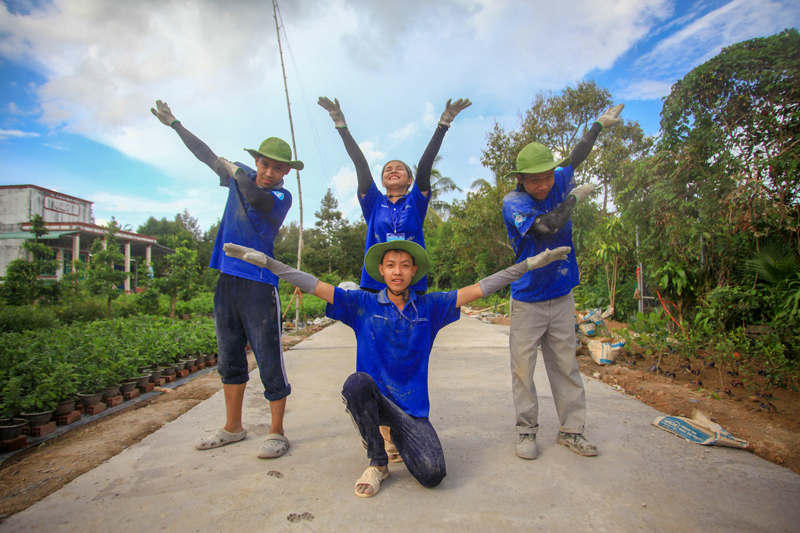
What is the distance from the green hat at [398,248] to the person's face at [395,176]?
618 mm

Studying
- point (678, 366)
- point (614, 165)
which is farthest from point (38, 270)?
point (614, 165)

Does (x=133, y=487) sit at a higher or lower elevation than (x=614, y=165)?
lower

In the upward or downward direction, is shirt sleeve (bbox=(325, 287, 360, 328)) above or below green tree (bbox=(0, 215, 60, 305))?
below

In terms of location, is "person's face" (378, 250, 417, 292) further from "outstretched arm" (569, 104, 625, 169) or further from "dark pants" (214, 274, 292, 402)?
"outstretched arm" (569, 104, 625, 169)

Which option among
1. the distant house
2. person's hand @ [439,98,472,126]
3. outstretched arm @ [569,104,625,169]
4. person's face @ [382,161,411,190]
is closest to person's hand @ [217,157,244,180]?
person's face @ [382,161,411,190]

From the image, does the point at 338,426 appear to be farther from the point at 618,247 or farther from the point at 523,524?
the point at 618,247

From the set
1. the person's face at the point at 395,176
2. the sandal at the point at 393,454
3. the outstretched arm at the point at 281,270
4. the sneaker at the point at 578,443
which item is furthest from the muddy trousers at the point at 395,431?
the person's face at the point at 395,176

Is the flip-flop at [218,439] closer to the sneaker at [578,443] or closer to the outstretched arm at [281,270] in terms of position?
the outstretched arm at [281,270]

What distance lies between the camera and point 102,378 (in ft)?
10.8

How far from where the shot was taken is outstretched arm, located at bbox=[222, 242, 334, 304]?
1.93 m

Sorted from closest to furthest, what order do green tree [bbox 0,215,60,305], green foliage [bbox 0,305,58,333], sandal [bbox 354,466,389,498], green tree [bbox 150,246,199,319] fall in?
1. sandal [bbox 354,466,389,498]
2. green foliage [bbox 0,305,58,333]
3. green tree [bbox 0,215,60,305]
4. green tree [bbox 150,246,199,319]

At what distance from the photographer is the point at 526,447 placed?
87.7 inches

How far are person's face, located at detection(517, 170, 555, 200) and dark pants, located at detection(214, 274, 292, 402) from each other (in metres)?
1.72

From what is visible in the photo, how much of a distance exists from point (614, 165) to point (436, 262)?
13346 millimetres
